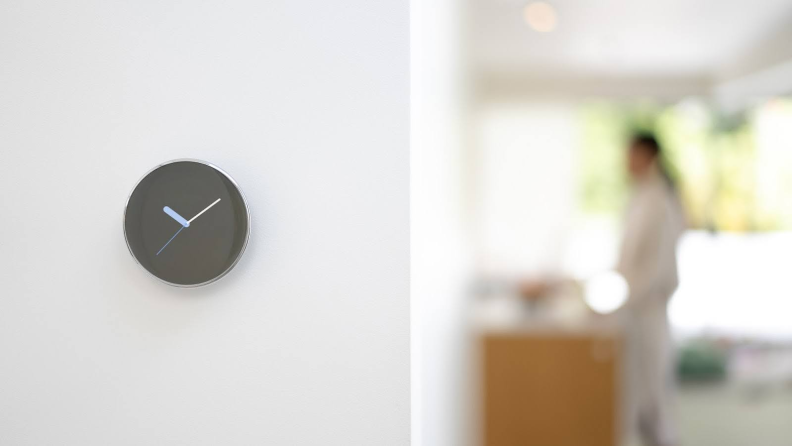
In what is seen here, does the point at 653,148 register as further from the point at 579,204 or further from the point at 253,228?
the point at 579,204

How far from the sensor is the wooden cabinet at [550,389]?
3281mm

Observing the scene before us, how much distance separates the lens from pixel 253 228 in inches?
38.2

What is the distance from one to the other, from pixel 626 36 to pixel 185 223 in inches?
172

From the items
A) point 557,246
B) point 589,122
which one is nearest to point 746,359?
point 557,246

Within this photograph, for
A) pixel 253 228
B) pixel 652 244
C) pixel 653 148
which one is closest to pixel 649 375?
pixel 652 244

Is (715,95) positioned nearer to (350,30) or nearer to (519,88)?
(519,88)

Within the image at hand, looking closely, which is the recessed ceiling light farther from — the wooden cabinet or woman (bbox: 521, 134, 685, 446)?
the wooden cabinet

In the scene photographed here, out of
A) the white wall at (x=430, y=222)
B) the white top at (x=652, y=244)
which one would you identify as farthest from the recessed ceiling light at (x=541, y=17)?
the white wall at (x=430, y=222)

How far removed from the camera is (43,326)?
1.02 meters

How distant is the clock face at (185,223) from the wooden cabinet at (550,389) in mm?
2666

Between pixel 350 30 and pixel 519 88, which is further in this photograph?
pixel 519 88

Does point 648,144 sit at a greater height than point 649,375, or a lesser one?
greater

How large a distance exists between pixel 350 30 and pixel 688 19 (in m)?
3.84

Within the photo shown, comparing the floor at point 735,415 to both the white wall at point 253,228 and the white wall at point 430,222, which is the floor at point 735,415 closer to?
the white wall at point 430,222
